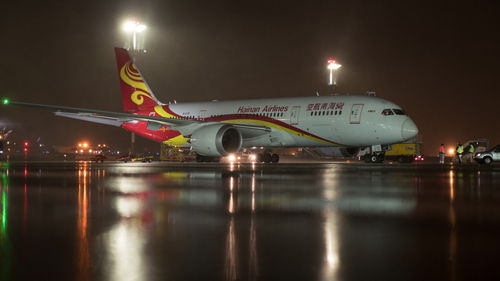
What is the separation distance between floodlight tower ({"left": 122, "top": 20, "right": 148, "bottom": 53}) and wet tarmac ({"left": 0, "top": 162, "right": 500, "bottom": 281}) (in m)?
31.8

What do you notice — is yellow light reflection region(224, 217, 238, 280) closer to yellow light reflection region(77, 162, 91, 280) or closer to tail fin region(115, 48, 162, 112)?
yellow light reflection region(77, 162, 91, 280)

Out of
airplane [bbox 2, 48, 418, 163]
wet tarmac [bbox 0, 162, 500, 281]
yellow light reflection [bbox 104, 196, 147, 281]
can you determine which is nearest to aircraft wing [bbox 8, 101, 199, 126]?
airplane [bbox 2, 48, 418, 163]

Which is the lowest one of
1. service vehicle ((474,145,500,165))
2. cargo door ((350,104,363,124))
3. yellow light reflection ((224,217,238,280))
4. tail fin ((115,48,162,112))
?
yellow light reflection ((224,217,238,280))

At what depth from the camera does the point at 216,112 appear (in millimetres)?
33594

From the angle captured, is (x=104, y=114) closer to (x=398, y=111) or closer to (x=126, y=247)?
(x=398, y=111)

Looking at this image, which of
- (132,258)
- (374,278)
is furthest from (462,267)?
(132,258)

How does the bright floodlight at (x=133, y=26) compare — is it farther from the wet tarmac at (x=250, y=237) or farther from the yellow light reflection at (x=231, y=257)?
the yellow light reflection at (x=231, y=257)

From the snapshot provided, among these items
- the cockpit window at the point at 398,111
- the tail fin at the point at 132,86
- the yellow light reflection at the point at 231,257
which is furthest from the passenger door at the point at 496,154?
the yellow light reflection at the point at 231,257

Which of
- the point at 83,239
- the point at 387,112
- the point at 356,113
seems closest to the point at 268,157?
the point at 356,113

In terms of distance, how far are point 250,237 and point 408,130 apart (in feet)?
72.0

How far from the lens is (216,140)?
1032 inches

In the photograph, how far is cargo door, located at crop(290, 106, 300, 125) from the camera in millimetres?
29125

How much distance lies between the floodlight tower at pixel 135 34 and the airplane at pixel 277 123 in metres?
7.95

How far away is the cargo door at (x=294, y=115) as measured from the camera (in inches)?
1147
